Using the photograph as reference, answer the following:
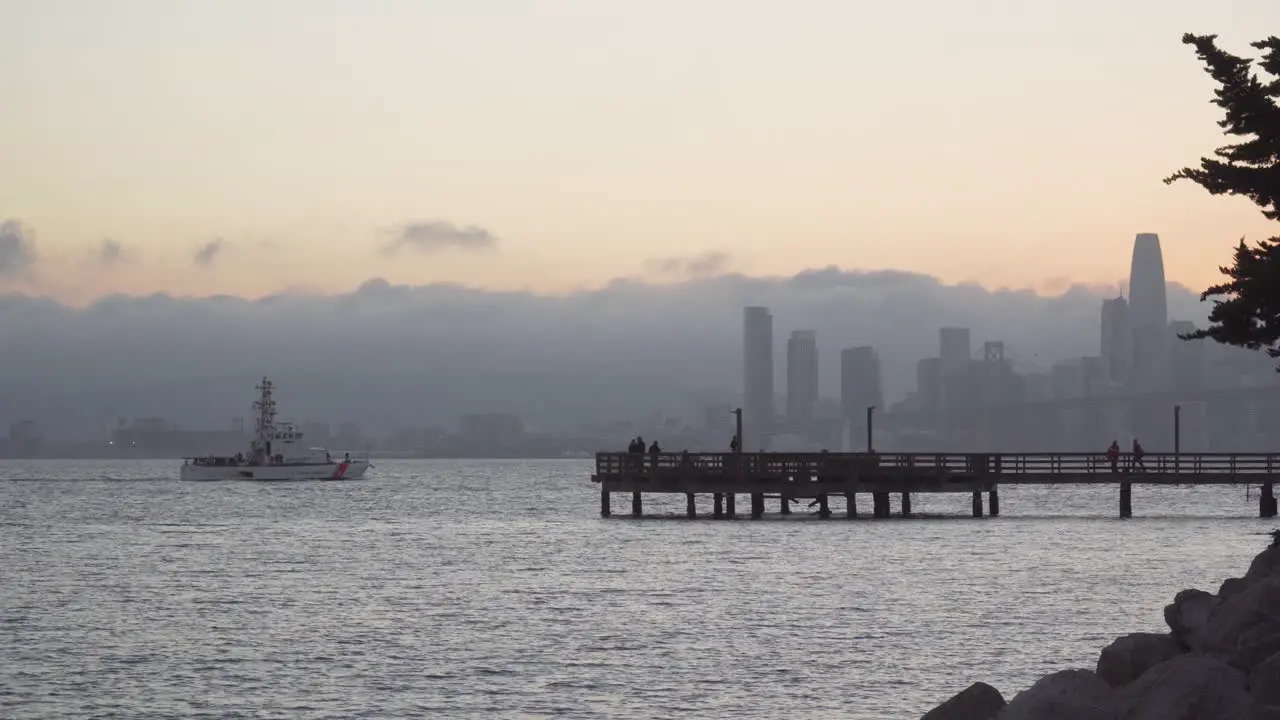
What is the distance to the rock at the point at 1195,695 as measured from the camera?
57.2ft

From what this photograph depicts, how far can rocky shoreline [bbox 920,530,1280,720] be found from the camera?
1753 centimetres

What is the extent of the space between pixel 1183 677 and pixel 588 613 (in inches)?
919

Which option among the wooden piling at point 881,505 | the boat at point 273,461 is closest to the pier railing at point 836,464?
the wooden piling at point 881,505

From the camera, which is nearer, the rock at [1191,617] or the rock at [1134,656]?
the rock at [1191,617]

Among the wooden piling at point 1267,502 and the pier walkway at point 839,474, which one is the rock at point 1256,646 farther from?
the wooden piling at point 1267,502

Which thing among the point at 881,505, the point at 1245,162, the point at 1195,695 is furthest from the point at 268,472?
the point at 1195,695

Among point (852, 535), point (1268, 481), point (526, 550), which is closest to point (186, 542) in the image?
point (526, 550)

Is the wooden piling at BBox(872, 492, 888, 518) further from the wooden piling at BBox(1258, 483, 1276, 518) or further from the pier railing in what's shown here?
the wooden piling at BBox(1258, 483, 1276, 518)

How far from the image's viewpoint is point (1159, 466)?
233 ft

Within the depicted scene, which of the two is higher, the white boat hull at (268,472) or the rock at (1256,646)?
the white boat hull at (268,472)

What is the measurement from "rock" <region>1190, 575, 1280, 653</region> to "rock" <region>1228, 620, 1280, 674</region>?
2.1 inches

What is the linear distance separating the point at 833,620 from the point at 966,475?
3267cm

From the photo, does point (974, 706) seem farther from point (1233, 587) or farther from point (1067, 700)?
point (1233, 587)

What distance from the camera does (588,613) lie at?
40250 millimetres
